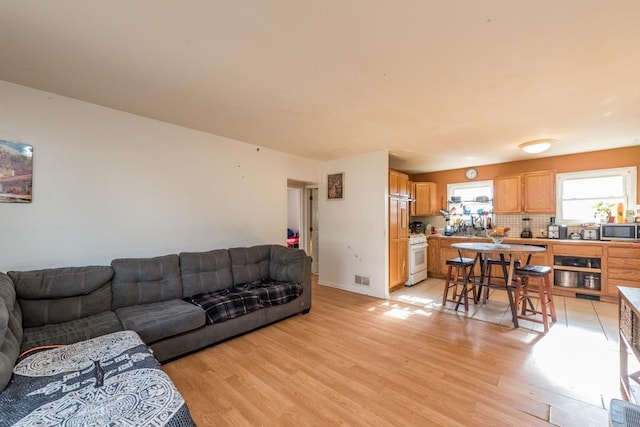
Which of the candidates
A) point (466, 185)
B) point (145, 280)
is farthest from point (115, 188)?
point (466, 185)

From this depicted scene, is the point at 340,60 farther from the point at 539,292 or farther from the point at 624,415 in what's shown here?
the point at 539,292

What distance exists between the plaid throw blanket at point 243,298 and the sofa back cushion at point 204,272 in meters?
0.08

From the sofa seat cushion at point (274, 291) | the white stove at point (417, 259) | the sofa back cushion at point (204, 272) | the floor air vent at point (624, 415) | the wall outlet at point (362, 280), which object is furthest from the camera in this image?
the white stove at point (417, 259)

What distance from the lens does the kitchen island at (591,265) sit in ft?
12.8

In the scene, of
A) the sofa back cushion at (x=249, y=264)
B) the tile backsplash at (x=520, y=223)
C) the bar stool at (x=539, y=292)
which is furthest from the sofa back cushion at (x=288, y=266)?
the tile backsplash at (x=520, y=223)

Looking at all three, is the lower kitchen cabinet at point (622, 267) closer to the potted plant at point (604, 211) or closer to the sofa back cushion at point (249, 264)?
the potted plant at point (604, 211)

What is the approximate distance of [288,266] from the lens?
3.56 metres

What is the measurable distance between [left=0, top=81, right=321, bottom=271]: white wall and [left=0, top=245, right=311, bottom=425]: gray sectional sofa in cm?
32

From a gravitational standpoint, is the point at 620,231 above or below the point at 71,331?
above

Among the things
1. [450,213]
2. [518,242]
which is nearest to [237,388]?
[518,242]

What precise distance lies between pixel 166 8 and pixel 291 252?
2.76 metres

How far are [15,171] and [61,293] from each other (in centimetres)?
113

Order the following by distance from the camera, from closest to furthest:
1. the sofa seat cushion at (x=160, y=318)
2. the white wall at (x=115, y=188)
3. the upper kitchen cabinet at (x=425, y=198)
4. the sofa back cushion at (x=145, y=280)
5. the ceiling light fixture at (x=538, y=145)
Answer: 1. the sofa seat cushion at (x=160, y=318)
2. the white wall at (x=115, y=188)
3. the sofa back cushion at (x=145, y=280)
4. the ceiling light fixture at (x=538, y=145)
5. the upper kitchen cabinet at (x=425, y=198)

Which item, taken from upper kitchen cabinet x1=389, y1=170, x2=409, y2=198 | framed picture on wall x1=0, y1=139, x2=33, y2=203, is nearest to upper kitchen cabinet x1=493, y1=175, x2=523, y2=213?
upper kitchen cabinet x1=389, y1=170, x2=409, y2=198
